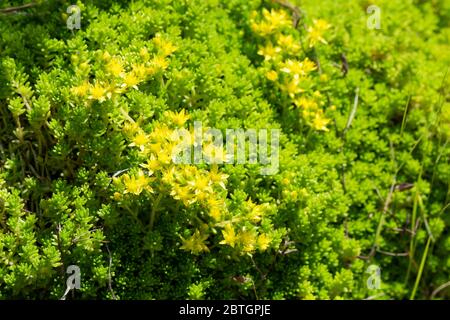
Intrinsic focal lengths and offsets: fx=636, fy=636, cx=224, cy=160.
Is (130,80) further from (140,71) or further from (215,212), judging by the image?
(215,212)

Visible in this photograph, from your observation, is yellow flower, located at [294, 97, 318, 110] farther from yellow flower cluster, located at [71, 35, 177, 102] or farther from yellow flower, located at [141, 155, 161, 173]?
yellow flower, located at [141, 155, 161, 173]

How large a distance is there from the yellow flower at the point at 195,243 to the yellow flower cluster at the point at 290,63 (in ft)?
3.40

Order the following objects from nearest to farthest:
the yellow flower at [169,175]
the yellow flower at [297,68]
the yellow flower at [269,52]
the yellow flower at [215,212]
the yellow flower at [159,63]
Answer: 1. the yellow flower at [169,175]
2. the yellow flower at [215,212]
3. the yellow flower at [159,63]
4. the yellow flower at [297,68]
5. the yellow flower at [269,52]

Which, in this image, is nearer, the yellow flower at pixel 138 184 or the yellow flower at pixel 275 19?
the yellow flower at pixel 138 184

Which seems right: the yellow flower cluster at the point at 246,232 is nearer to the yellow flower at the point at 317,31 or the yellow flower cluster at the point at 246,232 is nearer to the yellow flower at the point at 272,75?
the yellow flower at the point at 272,75

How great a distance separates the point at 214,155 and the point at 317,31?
130 centimetres

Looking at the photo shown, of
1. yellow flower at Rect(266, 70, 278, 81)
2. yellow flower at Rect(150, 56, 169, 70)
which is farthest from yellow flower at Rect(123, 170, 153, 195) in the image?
yellow flower at Rect(266, 70, 278, 81)

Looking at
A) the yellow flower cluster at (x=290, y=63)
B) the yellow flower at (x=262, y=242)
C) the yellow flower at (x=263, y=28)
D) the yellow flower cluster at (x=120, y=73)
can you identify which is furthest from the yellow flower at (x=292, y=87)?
the yellow flower at (x=262, y=242)

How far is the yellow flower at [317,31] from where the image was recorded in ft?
12.6

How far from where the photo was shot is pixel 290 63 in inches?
143

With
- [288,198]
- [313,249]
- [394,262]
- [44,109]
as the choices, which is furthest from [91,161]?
[394,262]

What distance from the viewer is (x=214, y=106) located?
345cm

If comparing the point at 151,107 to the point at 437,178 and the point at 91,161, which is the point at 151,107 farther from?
the point at 437,178

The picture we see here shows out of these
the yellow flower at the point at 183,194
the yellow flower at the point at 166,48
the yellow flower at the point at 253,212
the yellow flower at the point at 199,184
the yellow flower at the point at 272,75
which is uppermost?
the yellow flower at the point at 166,48
